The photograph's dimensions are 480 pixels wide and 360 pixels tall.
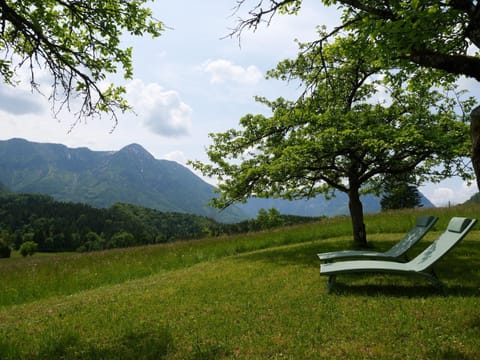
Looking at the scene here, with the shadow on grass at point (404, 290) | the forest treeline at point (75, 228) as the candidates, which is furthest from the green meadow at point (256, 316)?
the forest treeline at point (75, 228)

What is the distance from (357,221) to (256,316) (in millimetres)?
9376

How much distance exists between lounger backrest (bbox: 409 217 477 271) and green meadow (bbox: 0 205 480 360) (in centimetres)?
64

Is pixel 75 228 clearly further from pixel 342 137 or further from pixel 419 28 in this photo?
pixel 419 28

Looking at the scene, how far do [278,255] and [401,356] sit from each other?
31.1 feet

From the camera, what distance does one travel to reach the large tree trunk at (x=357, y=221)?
14.1 m

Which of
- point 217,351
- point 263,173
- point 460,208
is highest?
point 263,173

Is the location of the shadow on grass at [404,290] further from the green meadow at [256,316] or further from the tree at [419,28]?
the tree at [419,28]

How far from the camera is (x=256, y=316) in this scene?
633 cm

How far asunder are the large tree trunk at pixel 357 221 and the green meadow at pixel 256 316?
2.37m

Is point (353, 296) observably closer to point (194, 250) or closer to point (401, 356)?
point (401, 356)

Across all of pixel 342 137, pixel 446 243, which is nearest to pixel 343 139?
pixel 342 137

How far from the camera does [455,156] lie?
11.6m

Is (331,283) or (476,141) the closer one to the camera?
(476,141)

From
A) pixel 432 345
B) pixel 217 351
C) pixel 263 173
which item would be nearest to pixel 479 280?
pixel 432 345
